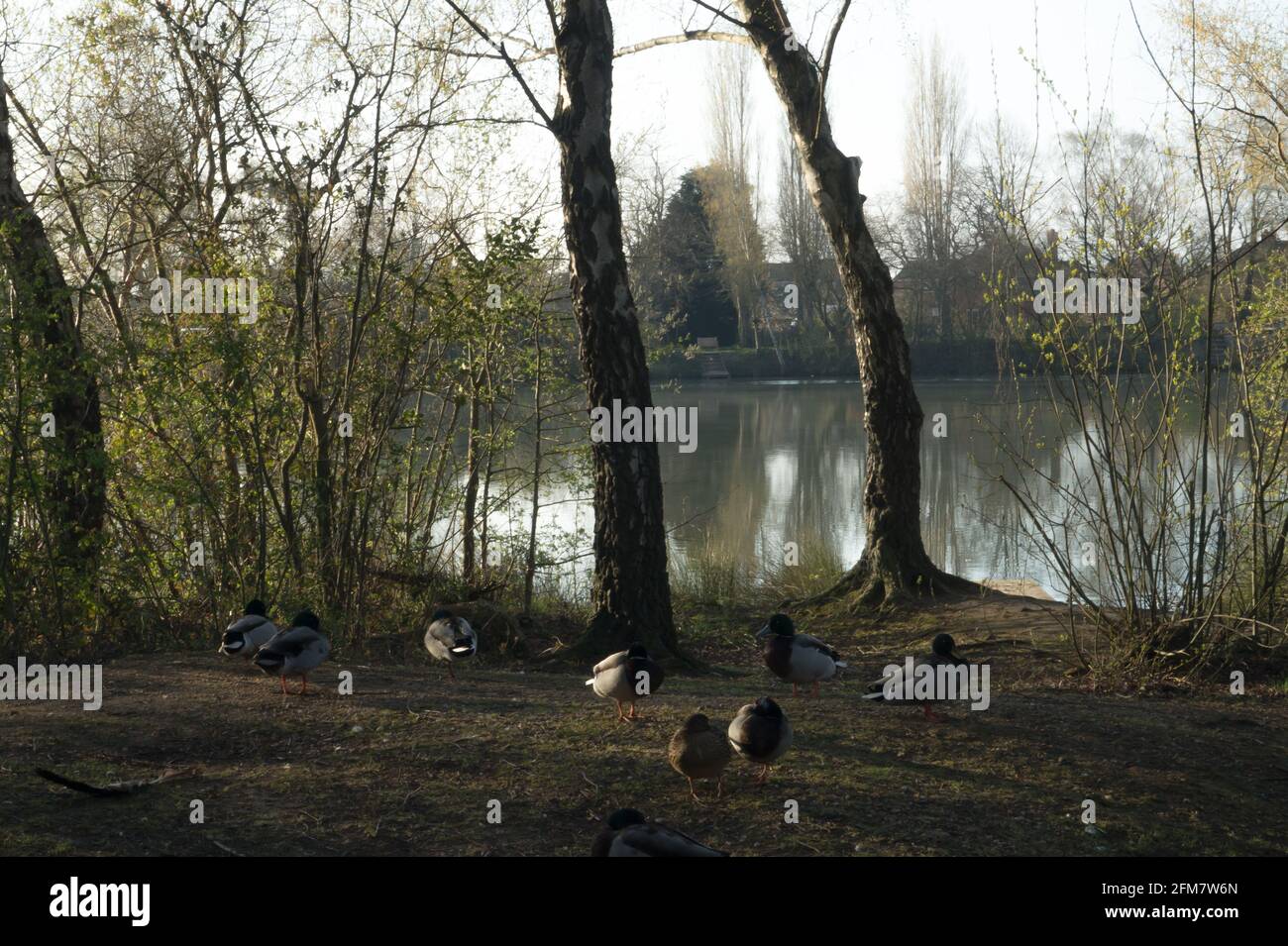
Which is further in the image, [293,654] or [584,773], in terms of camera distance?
[293,654]

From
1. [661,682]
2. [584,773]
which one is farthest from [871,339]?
[584,773]

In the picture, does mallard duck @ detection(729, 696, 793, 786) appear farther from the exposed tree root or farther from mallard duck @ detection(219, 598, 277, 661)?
the exposed tree root

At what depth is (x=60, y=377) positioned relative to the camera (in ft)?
27.4

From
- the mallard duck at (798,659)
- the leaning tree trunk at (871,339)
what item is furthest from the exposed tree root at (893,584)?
the mallard duck at (798,659)

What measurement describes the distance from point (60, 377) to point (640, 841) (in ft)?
20.9

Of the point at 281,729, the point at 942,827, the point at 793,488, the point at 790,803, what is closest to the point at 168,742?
the point at 281,729

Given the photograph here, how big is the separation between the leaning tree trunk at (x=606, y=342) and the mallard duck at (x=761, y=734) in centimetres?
317

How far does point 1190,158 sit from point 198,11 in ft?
25.6

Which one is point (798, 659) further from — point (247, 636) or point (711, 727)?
point (247, 636)

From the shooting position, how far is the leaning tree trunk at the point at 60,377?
26.9 ft

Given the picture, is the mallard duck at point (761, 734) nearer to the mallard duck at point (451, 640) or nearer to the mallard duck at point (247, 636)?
the mallard duck at point (451, 640)

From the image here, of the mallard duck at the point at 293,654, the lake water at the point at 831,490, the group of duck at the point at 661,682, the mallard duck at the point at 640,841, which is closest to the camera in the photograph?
the mallard duck at the point at 640,841

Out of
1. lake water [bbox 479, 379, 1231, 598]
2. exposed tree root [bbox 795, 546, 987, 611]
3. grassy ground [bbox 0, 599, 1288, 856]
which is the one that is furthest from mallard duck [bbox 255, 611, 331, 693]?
exposed tree root [bbox 795, 546, 987, 611]

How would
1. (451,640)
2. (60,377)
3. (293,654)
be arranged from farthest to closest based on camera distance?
(60,377), (451,640), (293,654)
